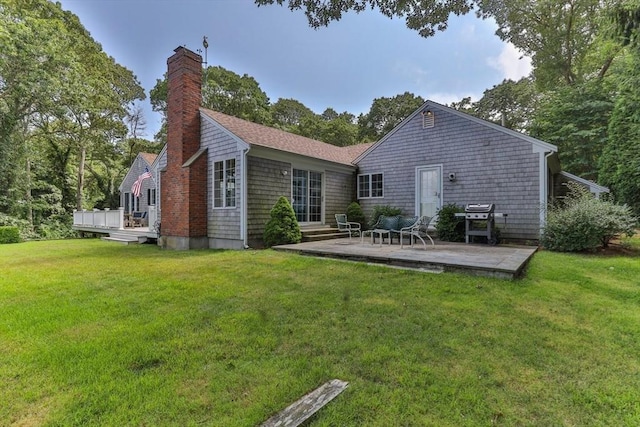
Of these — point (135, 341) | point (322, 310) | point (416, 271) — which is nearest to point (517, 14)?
point (416, 271)

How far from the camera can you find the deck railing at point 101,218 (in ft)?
45.5

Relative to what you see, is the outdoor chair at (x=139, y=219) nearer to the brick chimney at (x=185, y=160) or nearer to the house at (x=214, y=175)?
the house at (x=214, y=175)

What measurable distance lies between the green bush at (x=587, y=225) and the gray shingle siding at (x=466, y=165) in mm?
852

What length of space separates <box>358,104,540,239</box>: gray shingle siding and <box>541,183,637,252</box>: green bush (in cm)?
85

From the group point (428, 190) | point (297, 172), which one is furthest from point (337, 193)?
point (428, 190)

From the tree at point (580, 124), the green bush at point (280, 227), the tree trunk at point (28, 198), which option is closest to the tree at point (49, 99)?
the tree trunk at point (28, 198)

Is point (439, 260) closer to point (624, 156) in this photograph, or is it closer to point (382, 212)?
point (382, 212)

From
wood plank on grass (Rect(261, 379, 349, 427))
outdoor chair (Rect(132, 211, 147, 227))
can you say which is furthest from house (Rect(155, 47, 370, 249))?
outdoor chair (Rect(132, 211, 147, 227))

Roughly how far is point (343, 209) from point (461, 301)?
27.4 feet

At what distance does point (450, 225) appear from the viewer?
31.2ft

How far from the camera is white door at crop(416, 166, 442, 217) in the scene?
10.6 metres

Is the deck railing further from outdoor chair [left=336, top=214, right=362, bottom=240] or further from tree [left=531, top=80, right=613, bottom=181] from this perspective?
tree [left=531, top=80, right=613, bottom=181]

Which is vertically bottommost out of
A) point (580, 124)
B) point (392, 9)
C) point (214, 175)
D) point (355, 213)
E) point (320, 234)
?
point (320, 234)

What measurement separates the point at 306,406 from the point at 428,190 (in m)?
10.0
